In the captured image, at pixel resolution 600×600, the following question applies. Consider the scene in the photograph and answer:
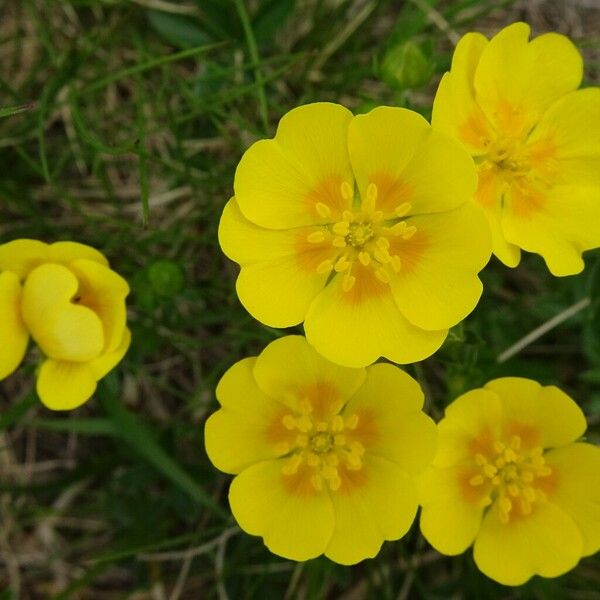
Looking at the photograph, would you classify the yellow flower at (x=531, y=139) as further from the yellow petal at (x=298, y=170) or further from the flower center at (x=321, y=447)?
the flower center at (x=321, y=447)

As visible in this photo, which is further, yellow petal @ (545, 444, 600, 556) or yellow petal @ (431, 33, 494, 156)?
yellow petal @ (545, 444, 600, 556)

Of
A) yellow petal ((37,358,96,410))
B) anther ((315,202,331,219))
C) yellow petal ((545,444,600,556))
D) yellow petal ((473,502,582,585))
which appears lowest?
yellow petal ((473,502,582,585))

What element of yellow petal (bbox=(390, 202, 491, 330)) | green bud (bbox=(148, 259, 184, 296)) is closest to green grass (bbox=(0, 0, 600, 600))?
green bud (bbox=(148, 259, 184, 296))

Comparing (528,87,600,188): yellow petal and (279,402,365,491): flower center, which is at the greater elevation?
(528,87,600,188): yellow petal

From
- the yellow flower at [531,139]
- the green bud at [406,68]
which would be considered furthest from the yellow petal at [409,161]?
the green bud at [406,68]

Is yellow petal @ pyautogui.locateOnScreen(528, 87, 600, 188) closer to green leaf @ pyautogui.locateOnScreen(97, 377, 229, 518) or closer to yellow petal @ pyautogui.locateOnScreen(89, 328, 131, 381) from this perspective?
yellow petal @ pyautogui.locateOnScreen(89, 328, 131, 381)

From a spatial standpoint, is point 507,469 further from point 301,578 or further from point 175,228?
point 175,228

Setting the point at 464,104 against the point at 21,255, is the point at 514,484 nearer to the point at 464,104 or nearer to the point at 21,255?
the point at 464,104

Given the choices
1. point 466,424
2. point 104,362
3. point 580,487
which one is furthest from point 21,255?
point 580,487
